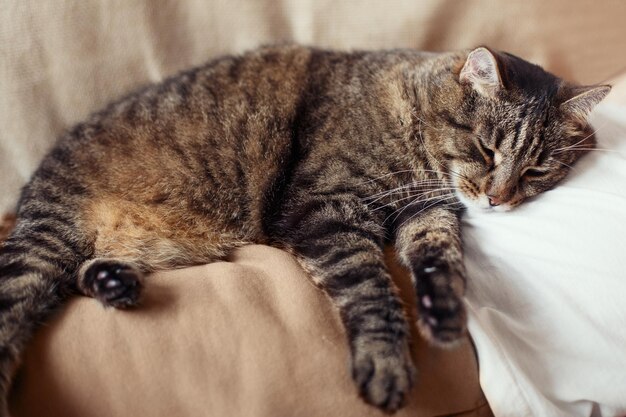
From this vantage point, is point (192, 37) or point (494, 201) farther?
→ point (192, 37)

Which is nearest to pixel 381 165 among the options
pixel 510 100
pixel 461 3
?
pixel 510 100

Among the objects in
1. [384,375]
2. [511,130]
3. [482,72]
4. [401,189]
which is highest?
[482,72]

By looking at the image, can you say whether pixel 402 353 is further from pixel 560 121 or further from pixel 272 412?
pixel 560 121

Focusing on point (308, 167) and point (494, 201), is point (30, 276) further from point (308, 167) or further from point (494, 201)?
point (494, 201)

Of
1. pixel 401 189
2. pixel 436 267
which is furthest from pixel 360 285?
pixel 401 189

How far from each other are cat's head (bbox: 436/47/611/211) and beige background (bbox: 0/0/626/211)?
1.39 ft

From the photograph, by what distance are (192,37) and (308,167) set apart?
571 millimetres

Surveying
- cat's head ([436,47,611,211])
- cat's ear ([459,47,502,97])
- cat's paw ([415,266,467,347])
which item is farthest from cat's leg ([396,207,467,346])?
cat's ear ([459,47,502,97])

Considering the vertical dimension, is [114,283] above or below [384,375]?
above

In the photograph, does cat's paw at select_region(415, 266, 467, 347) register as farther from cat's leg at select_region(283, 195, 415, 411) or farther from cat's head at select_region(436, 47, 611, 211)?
cat's head at select_region(436, 47, 611, 211)

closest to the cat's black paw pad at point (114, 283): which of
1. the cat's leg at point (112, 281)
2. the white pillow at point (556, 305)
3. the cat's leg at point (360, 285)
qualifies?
the cat's leg at point (112, 281)

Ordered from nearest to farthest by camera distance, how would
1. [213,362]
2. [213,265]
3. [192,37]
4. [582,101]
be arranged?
[213,362] < [213,265] < [582,101] < [192,37]

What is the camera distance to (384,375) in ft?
3.24

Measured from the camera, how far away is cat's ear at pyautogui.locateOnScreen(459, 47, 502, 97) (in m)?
1.22
